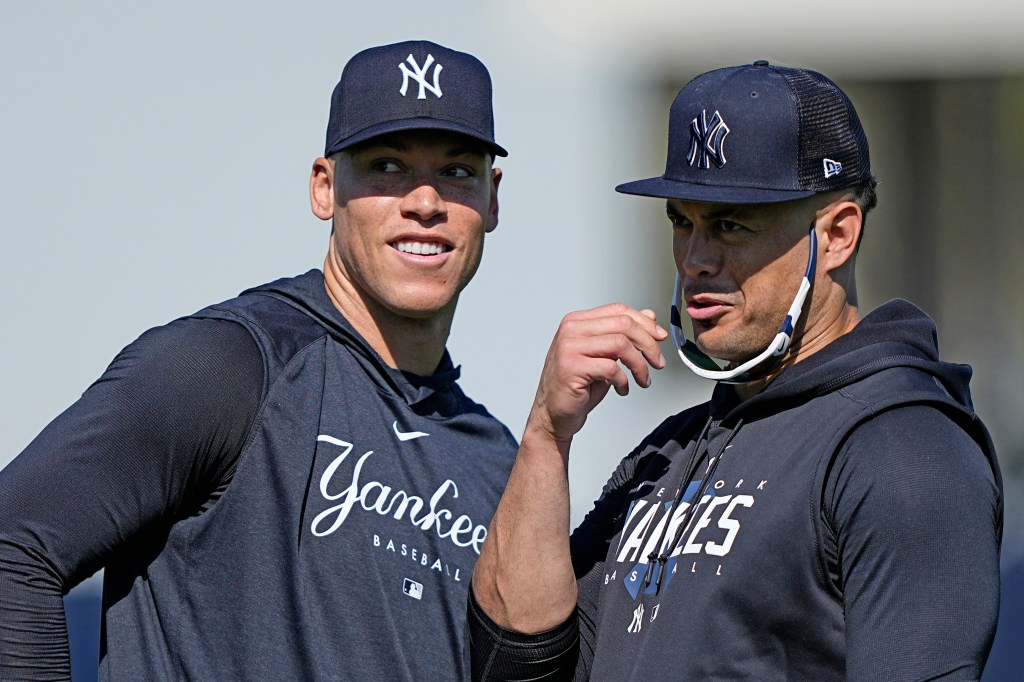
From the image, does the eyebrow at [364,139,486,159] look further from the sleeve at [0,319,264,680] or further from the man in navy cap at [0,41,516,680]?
the sleeve at [0,319,264,680]

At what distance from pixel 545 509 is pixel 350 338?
593 mm

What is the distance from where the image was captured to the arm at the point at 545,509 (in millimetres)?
1987

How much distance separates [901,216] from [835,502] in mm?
3826

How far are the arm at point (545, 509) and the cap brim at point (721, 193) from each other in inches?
7.6

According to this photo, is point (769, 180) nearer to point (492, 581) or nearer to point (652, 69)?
point (492, 581)

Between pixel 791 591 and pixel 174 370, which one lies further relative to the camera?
pixel 174 370

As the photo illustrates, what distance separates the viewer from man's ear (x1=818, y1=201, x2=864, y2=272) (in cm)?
193

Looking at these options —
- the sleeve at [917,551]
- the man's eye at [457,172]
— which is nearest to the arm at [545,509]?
the sleeve at [917,551]

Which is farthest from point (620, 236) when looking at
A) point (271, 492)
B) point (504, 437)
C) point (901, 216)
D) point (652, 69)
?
point (271, 492)

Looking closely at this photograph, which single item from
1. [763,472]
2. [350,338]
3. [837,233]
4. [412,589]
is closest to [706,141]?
[837,233]

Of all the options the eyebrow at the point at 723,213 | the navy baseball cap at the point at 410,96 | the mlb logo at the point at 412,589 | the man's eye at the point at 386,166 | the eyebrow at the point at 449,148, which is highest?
the navy baseball cap at the point at 410,96

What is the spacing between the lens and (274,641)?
2.16m

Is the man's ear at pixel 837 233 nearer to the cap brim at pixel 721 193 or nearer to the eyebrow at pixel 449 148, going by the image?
the cap brim at pixel 721 193

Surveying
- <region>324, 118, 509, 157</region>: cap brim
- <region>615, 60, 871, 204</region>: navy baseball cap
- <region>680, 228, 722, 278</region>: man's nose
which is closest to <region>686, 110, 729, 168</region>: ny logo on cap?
<region>615, 60, 871, 204</region>: navy baseball cap
